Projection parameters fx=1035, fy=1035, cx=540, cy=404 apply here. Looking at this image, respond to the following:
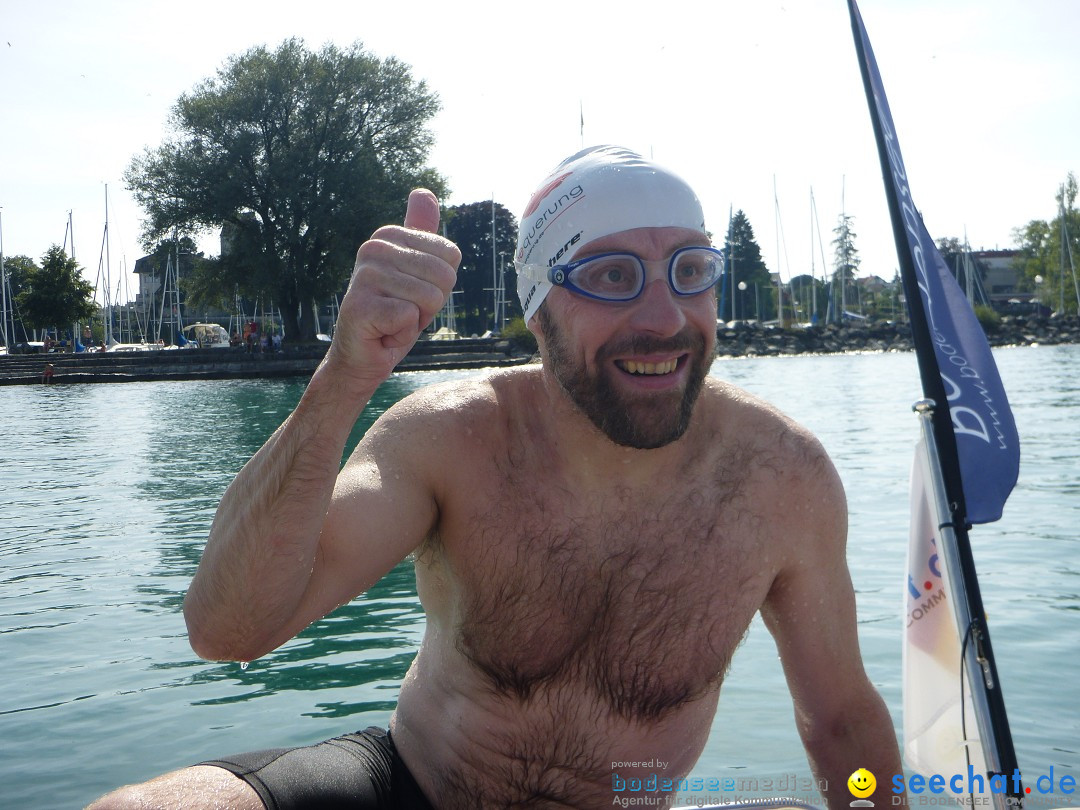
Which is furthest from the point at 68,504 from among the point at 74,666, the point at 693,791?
the point at 693,791

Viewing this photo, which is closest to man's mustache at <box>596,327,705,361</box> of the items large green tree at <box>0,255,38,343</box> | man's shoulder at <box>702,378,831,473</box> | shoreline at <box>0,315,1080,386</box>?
man's shoulder at <box>702,378,831,473</box>

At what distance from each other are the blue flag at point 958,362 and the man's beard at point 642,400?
65cm

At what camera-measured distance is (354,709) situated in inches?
200

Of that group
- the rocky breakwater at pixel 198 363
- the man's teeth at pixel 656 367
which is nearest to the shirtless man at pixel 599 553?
the man's teeth at pixel 656 367

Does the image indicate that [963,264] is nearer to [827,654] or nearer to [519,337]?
[519,337]

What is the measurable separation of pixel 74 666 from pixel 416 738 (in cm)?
400

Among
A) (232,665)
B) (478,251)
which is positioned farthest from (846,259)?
(232,665)

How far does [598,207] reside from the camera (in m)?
2.51

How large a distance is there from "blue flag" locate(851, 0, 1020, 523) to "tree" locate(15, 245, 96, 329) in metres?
55.8

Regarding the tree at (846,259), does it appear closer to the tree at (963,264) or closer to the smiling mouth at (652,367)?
the tree at (963,264)

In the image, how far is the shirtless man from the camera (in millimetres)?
2283

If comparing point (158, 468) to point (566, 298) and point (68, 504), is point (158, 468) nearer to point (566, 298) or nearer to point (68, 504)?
point (68, 504)

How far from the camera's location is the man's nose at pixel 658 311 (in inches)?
88.5

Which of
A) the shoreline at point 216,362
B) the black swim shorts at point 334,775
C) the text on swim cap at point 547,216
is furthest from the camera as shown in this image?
the shoreline at point 216,362
